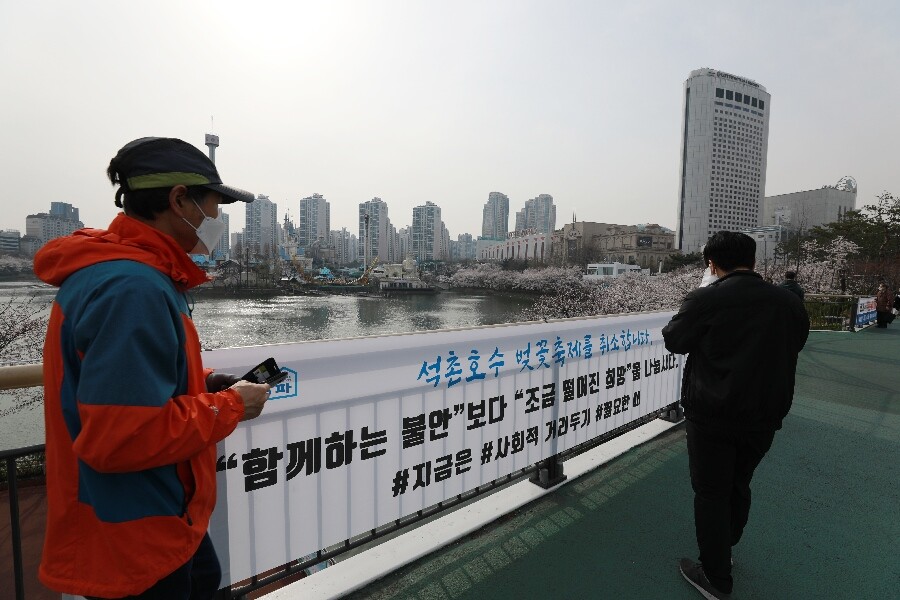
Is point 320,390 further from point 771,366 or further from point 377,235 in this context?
point 377,235

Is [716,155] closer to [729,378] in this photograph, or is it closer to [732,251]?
[732,251]

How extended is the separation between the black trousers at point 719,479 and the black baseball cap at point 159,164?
6.44 ft

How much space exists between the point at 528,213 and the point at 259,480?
167579mm

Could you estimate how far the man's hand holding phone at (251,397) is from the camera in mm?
1061

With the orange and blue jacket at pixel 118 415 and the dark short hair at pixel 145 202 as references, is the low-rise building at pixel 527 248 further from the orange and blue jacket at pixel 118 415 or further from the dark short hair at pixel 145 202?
the orange and blue jacket at pixel 118 415

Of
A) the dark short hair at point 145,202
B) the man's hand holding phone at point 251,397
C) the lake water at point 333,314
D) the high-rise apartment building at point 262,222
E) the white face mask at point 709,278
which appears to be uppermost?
the high-rise apartment building at point 262,222

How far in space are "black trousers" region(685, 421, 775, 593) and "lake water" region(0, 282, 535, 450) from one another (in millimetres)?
20922

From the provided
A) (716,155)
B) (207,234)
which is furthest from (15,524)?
(716,155)

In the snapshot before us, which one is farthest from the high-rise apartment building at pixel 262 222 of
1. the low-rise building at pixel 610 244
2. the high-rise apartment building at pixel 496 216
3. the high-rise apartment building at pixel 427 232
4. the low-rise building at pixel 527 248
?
the high-rise apartment building at pixel 496 216

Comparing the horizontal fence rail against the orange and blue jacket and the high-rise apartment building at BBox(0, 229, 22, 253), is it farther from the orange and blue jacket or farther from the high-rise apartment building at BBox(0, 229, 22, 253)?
the high-rise apartment building at BBox(0, 229, 22, 253)

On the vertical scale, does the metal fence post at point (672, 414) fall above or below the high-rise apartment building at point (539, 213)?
below

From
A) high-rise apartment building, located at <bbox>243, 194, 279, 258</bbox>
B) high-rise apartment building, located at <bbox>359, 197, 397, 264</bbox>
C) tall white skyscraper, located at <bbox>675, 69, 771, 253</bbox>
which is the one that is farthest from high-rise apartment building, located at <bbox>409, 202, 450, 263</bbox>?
tall white skyscraper, located at <bbox>675, 69, 771, 253</bbox>

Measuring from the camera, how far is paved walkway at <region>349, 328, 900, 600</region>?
76.2 inches

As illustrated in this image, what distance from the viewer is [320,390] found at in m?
1.76
